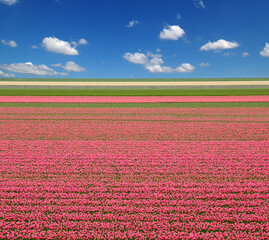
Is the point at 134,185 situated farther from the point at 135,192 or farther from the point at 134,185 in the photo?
the point at 135,192

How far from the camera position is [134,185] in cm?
602

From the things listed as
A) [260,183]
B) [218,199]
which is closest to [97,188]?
[218,199]

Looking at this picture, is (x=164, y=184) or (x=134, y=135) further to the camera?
(x=134, y=135)

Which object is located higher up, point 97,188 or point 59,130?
point 59,130

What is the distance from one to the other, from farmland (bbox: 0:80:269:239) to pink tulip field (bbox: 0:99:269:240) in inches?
1.0

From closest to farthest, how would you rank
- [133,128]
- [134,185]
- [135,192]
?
[135,192] < [134,185] < [133,128]

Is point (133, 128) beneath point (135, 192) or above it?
above

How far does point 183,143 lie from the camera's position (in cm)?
983

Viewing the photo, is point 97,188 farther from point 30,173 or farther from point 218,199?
point 218,199

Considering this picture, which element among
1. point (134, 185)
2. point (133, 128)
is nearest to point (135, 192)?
point (134, 185)

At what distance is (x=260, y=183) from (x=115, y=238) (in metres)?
4.86

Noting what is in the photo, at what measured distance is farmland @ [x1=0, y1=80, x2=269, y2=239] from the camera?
4.43 m

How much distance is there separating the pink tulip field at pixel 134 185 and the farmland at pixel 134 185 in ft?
0.08

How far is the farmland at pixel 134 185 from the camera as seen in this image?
174 inches
